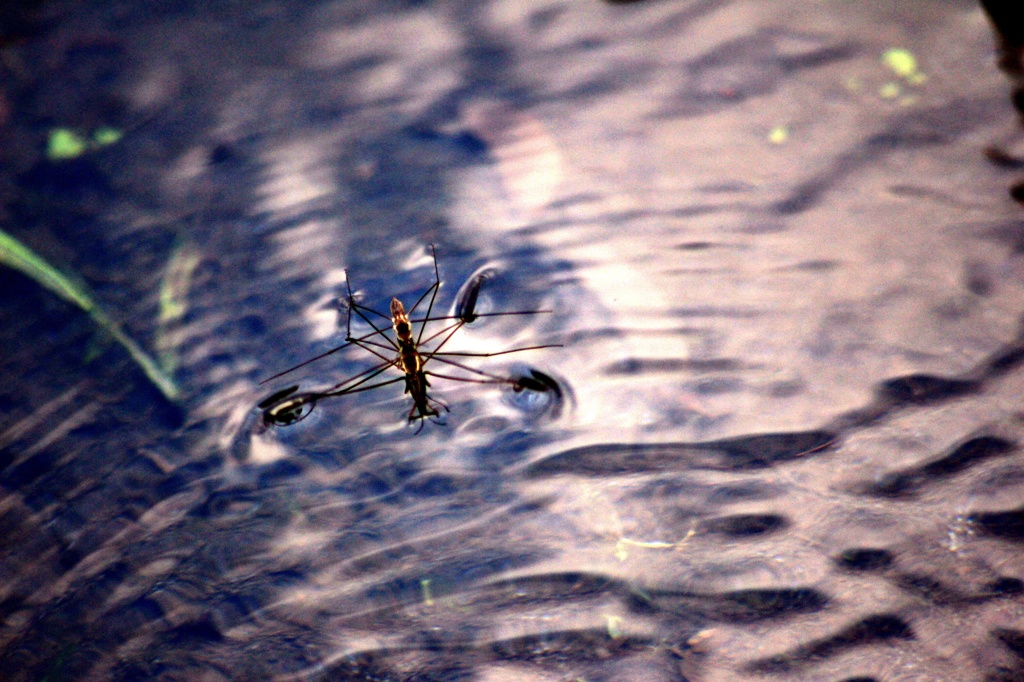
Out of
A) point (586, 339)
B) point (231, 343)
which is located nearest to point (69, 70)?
point (231, 343)

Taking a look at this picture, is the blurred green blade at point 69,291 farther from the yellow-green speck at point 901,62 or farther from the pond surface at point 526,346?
the yellow-green speck at point 901,62

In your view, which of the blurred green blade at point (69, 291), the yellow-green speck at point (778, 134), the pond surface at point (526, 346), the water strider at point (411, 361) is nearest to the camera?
the pond surface at point (526, 346)

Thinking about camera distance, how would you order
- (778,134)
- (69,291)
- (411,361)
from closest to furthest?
(411,361) < (69,291) < (778,134)

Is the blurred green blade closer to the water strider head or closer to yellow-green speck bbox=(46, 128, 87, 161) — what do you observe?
yellow-green speck bbox=(46, 128, 87, 161)

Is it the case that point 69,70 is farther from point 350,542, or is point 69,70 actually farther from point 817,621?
point 817,621

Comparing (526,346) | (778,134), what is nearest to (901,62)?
(778,134)

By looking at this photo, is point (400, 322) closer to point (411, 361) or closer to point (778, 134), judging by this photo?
point (411, 361)

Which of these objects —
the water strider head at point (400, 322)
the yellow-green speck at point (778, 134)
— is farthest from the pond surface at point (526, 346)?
the water strider head at point (400, 322)
